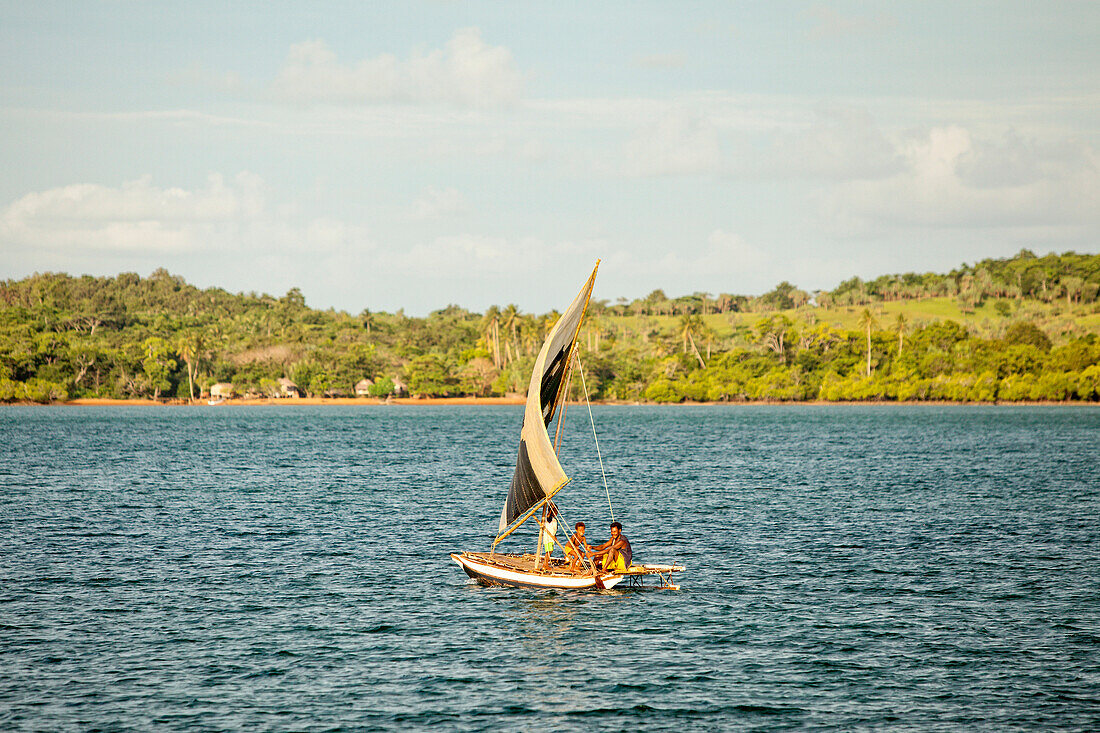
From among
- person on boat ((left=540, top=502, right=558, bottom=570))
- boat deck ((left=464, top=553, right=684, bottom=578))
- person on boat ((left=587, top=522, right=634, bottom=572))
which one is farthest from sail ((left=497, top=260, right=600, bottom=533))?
person on boat ((left=587, top=522, right=634, bottom=572))

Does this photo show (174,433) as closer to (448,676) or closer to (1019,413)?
(448,676)

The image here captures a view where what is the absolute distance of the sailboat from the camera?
112ft

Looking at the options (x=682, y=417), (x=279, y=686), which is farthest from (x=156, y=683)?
(x=682, y=417)

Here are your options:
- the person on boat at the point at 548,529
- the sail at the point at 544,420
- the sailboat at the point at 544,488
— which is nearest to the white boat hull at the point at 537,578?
the sailboat at the point at 544,488

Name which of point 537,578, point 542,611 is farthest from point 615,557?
point 542,611

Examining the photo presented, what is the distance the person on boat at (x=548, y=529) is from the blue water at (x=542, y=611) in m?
1.39

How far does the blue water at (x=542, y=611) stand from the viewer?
78.9 feet

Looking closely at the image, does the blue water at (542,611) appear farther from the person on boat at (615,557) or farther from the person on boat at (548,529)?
the person on boat at (548,529)

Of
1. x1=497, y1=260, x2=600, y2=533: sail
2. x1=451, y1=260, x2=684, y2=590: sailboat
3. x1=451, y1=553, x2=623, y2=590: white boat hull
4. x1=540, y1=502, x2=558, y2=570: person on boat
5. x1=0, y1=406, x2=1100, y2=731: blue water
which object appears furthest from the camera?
x1=540, y1=502, x2=558, y2=570: person on boat

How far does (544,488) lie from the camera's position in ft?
115

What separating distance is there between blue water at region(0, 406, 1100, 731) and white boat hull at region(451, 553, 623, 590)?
1.94 ft

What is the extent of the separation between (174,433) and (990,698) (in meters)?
129

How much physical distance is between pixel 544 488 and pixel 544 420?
10.4 ft

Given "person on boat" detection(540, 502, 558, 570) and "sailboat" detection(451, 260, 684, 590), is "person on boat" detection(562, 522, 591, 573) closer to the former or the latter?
"sailboat" detection(451, 260, 684, 590)
